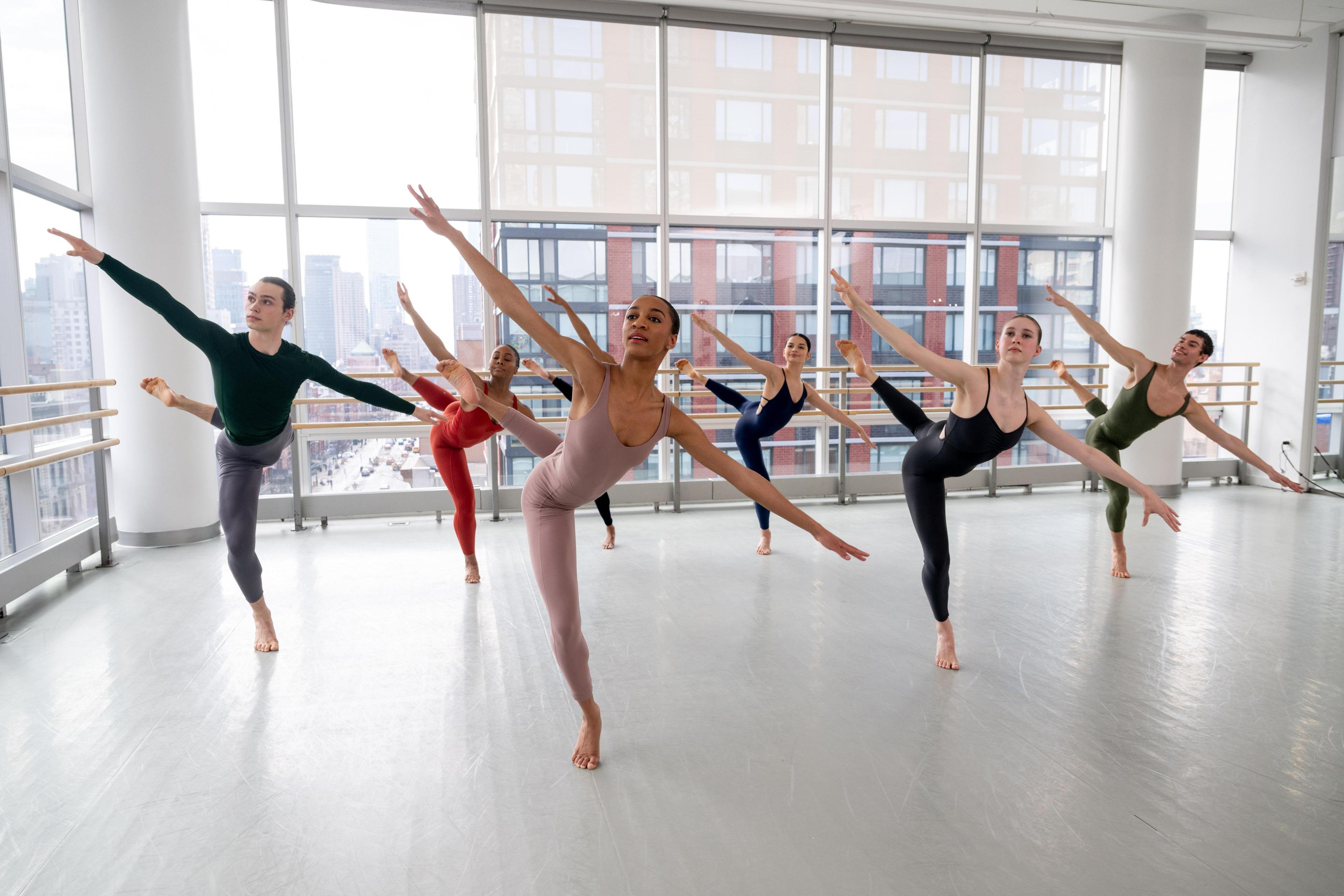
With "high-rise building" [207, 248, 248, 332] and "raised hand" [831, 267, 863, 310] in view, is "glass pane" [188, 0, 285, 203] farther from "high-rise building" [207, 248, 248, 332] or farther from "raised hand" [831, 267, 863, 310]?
"raised hand" [831, 267, 863, 310]

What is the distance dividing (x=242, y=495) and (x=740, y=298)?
170 inches

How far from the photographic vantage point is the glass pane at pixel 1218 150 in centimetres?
719

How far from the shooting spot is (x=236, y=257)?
218 inches

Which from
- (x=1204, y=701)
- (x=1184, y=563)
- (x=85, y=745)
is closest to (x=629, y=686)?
(x=85, y=745)

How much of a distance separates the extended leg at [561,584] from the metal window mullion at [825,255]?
451cm

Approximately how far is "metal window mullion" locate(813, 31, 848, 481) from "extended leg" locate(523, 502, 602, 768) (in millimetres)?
4509

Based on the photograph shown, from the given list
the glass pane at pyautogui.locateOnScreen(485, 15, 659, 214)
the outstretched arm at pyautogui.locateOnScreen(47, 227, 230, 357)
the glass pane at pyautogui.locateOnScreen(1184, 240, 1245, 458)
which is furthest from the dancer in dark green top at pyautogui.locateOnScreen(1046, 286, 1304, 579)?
the glass pane at pyautogui.locateOnScreen(1184, 240, 1245, 458)

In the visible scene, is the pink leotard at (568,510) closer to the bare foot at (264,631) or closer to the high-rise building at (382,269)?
the bare foot at (264,631)

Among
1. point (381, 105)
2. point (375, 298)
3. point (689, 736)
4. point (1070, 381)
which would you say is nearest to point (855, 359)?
point (689, 736)

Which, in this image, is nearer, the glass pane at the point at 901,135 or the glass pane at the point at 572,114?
the glass pane at the point at 572,114

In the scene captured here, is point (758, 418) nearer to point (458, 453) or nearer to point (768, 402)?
point (768, 402)

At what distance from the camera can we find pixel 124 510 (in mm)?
4879

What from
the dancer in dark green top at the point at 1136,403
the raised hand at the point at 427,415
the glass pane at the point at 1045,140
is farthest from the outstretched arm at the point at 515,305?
the glass pane at the point at 1045,140

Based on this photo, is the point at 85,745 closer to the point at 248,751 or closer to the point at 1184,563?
the point at 248,751
